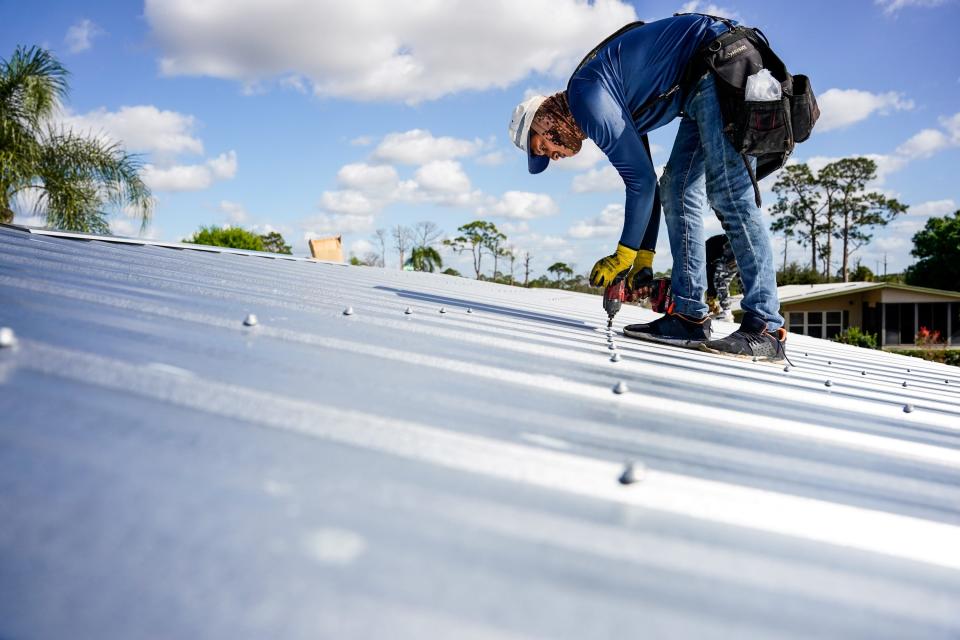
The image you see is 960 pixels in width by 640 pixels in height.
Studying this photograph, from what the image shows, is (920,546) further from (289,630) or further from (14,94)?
(14,94)

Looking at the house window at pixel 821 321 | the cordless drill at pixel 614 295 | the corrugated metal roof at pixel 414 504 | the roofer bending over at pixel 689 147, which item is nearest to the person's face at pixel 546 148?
the roofer bending over at pixel 689 147

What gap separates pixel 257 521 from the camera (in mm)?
624

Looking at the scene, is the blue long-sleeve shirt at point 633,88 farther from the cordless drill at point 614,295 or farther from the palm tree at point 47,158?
the palm tree at point 47,158

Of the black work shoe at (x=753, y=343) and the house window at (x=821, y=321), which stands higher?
the black work shoe at (x=753, y=343)

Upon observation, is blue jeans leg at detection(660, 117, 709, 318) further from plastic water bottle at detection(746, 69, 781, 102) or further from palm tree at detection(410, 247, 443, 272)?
palm tree at detection(410, 247, 443, 272)

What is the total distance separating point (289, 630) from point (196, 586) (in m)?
0.10

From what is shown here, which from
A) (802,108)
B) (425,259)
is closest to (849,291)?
Result: (425,259)

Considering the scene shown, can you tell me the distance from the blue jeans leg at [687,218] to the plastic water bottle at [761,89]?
1.60 feet

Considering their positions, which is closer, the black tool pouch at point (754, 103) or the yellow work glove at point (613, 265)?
the black tool pouch at point (754, 103)

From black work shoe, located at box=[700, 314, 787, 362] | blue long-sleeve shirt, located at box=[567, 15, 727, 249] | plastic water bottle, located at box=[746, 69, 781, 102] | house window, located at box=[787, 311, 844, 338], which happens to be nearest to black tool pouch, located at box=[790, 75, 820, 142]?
plastic water bottle, located at box=[746, 69, 781, 102]

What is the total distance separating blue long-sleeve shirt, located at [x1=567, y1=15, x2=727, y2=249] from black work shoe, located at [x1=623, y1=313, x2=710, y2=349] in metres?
0.48

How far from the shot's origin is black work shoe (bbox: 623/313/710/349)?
305 cm

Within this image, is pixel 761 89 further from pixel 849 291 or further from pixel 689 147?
pixel 849 291

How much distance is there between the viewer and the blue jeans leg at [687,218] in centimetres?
307
